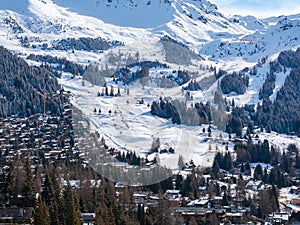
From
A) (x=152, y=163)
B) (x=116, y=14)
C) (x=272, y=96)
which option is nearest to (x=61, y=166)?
(x=152, y=163)

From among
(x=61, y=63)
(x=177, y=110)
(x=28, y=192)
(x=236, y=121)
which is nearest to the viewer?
(x=28, y=192)

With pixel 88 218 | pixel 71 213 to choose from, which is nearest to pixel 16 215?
pixel 71 213

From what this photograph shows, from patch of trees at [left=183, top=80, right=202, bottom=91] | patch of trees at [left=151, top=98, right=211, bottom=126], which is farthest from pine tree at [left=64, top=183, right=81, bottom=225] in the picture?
patch of trees at [left=183, top=80, right=202, bottom=91]

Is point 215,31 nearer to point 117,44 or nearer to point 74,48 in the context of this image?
point 117,44

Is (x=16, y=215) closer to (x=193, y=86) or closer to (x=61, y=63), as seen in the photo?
(x=193, y=86)

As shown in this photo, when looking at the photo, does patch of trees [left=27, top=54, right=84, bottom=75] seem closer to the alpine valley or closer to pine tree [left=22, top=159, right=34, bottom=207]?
the alpine valley

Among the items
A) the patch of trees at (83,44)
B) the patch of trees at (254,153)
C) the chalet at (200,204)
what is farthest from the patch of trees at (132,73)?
the patch of trees at (83,44)
